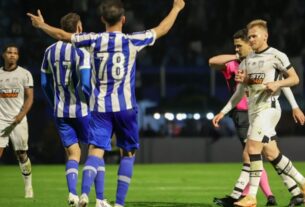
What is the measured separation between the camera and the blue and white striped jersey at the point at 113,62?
9.82 m

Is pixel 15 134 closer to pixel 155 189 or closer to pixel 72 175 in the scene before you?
pixel 72 175

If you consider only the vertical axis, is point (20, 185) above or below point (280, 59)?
below

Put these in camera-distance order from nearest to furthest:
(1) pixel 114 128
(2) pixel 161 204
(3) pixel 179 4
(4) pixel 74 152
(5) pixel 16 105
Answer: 1. (3) pixel 179 4
2. (1) pixel 114 128
3. (4) pixel 74 152
4. (2) pixel 161 204
5. (5) pixel 16 105

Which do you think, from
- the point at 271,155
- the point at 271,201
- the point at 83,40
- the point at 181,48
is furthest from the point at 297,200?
the point at 181,48

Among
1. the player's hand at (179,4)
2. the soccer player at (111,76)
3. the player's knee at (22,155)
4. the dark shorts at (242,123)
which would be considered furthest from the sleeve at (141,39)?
the player's knee at (22,155)

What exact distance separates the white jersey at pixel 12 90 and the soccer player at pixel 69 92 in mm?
2280

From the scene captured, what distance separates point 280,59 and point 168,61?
38102 mm

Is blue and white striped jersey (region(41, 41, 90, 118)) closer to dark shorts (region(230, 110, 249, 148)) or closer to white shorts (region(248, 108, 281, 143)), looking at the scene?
dark shorts (region(230, 110, 249, 148))

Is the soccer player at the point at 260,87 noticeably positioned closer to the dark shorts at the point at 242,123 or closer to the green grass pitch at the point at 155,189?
the dark shorts at the point at 242,123

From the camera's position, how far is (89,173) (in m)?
9.91

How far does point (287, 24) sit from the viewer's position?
1570 inches

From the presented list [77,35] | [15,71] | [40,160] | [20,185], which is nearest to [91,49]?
[77,35]

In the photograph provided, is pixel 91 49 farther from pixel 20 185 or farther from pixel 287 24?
pixel 287 24

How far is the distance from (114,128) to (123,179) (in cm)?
53
